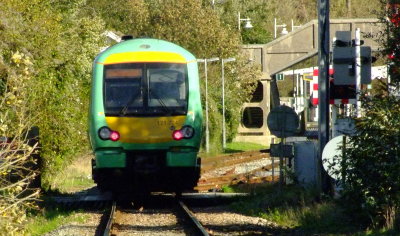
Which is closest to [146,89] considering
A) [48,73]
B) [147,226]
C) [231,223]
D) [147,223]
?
[147,223]

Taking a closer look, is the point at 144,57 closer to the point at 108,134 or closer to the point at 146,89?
the point at 146,89

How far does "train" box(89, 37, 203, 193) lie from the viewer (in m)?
17.0

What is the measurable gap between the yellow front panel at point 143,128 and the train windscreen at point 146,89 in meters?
0.14

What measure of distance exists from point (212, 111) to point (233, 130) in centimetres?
547

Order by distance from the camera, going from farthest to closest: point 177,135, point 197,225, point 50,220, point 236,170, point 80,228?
point 236,170
point 177,135
point 50,220
point 80,228
point 197,225

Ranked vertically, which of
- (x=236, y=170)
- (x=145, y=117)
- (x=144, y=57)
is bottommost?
(x=236, y=170)

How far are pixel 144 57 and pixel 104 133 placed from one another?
1.70 m

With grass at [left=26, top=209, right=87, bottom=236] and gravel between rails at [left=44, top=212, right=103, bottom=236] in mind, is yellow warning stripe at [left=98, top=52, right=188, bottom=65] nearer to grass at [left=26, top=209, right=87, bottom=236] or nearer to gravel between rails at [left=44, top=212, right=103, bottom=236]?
grass at [left=26, top=209, right=87, bottom=236]

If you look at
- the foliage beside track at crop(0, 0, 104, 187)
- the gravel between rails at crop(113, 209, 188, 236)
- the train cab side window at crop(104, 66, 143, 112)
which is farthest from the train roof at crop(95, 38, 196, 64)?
the gravel between rails at crop(113, 209, 188, 236)

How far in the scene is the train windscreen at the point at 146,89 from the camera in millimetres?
17156

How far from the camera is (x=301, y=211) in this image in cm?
1409

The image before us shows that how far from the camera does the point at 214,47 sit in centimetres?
4547

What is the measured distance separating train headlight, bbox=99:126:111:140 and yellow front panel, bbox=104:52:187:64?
1.32 metres

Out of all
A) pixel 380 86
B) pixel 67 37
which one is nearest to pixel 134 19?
pixel 67 37
